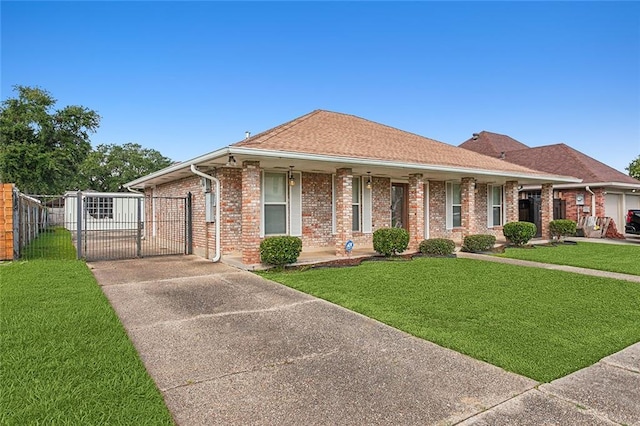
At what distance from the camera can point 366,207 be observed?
12164 mm

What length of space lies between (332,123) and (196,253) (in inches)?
244

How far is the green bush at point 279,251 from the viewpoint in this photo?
27.9 feet

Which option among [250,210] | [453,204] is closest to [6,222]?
[250,210]

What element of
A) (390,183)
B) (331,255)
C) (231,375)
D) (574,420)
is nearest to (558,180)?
(390,183)

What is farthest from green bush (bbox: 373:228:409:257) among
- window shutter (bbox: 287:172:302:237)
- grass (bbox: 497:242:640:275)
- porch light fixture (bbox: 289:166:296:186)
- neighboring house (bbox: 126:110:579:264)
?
grass (bbox: 497:242:640:275)

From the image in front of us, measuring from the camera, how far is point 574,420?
2.61 metres

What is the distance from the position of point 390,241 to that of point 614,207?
52.4 ft

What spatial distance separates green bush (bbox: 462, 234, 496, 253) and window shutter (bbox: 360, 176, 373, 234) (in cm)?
306

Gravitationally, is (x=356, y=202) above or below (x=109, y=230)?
above

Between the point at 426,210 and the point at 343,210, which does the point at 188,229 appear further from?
the point at 426,210

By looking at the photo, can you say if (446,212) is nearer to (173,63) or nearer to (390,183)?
(390,183)

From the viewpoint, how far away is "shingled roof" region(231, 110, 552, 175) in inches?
371

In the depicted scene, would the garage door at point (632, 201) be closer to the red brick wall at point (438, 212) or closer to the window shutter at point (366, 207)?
the red brick wall at point (438, 212)

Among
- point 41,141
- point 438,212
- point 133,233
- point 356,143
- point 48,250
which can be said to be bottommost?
point 48,250
